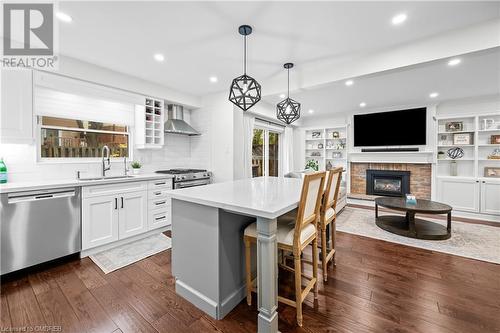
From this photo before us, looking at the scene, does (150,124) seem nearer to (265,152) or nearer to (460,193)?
(265,152)

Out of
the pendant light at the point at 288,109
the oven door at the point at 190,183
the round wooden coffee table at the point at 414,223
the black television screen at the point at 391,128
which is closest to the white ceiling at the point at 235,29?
the pendant light at the point at 288,109

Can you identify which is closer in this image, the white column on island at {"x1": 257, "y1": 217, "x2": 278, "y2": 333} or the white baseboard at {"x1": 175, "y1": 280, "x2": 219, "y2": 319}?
the white column on island at {"x1": 257, "y1": 217, "x2": 278, "y2": 333}

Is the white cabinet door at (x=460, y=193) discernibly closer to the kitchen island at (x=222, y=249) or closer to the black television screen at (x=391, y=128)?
the black television screen at (x=391, y=128)

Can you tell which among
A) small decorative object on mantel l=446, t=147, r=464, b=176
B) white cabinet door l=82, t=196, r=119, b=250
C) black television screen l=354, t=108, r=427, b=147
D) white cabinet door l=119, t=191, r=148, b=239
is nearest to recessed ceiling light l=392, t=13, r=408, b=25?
white cabinet door l=119, t=191, r=148, b=239

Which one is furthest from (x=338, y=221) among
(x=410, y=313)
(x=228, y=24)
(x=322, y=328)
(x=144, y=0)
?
(x=144, y=0)

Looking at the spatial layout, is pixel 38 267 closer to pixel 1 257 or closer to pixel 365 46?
pixel 1 257

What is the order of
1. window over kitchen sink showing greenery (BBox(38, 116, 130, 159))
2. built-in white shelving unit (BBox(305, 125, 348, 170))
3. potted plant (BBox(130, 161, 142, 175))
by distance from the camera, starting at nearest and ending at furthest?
1. window over kitchen sink showing greenery (BBox(38, 116, 130, 159))
2. potted plant (BBox(130, 161, 142, 175))
3. built-in white shelving unit (BBox(305, 125, 348, 170))

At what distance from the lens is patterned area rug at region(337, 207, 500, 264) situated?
2.79 m

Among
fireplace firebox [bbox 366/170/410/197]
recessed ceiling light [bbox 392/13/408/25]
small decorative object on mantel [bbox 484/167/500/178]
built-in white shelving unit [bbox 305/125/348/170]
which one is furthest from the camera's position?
built-in white shelving unit [bbox 305/125/348/170]

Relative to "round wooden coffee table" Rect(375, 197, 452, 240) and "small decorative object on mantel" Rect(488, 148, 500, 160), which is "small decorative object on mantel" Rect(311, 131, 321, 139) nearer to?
"round wooden coffee table" Rect(375, 197, 452, 240)

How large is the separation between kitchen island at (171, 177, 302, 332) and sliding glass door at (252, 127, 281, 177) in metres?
3.60

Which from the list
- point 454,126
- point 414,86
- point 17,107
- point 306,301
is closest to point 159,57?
point 17,107

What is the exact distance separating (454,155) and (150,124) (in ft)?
22.0

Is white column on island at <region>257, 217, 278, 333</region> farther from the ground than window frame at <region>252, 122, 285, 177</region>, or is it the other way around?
window frame at <region>252, 122, 285, 177</region>
